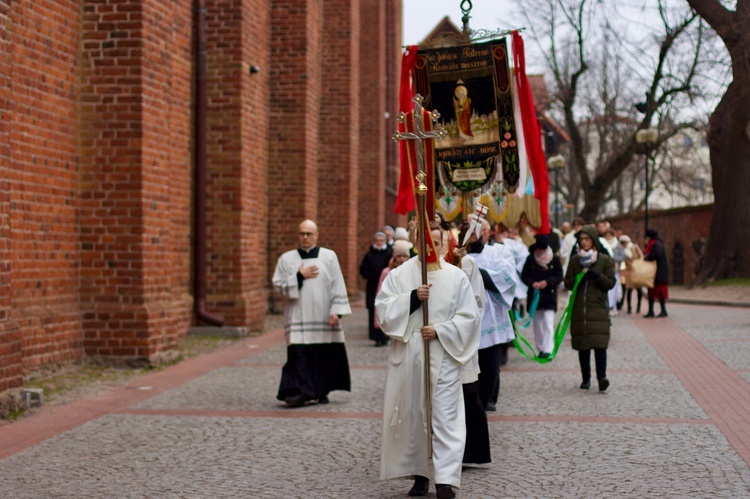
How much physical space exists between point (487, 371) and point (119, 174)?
5.51 meters

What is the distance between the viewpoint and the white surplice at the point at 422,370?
6258 mm

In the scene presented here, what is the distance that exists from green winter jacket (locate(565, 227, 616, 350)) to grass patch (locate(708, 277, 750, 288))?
17689 mm

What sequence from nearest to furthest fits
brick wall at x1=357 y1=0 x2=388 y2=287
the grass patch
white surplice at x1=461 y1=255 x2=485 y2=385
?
1. white surplice at x1=461 y1=255 x2=485 y2=385
2. the grass patch
3. brick wall at x1=357 y1=0 x2=388 y2=287

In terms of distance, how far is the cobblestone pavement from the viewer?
Answer: 6477 mm

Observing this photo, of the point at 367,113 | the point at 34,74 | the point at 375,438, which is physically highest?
the point at 367,113

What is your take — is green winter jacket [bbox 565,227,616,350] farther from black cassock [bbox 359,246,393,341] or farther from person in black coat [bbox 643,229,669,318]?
person in black coat [bbox 643,229,669,318]

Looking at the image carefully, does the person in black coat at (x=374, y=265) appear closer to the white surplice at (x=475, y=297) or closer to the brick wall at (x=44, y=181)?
the brick wall at (x=44, y=181)

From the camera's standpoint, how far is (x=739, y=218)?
29266 mm

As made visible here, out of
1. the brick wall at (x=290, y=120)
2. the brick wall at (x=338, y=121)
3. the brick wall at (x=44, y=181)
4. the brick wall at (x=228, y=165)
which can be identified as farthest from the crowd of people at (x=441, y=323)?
the brick wall at (x=338, y=121)

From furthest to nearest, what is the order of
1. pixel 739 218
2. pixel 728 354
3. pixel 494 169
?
pixel 739 218 < pixel 728 354 < pixel 494 169

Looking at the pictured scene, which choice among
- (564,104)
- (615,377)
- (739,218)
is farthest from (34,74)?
(564,104)

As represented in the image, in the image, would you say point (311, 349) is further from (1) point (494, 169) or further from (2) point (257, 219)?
(2) point (257, 219)

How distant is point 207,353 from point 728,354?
Result: 7.04 metres

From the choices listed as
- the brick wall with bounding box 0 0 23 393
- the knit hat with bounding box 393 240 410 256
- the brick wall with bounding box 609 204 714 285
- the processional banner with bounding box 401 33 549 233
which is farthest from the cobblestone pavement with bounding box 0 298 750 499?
the brick wall with bounding box 609 204 714 285
